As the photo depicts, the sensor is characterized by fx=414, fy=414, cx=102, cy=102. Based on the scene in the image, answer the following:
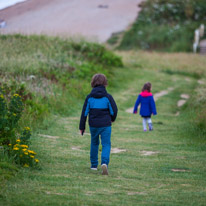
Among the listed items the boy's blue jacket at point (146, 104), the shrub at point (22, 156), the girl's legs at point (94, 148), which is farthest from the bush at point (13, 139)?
the boy's blue jacket at point (146, 104)

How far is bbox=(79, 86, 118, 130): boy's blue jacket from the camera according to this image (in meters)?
6.89

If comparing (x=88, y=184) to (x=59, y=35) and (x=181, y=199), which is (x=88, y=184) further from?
(x=59, y=35)

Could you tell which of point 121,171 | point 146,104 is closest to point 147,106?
point 146,104

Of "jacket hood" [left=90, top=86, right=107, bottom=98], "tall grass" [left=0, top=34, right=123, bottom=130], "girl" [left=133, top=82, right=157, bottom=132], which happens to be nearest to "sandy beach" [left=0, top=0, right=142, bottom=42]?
"tall grass" [left=0, top=34, right=123, bottom=130]

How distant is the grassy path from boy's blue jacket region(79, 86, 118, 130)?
0.85 meters

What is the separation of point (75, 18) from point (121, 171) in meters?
24.7

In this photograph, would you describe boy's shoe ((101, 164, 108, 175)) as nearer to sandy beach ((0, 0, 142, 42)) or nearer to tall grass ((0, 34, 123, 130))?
tall grass ((0, 34, 123, 130))

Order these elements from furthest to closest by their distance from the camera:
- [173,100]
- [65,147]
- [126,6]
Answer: [126,6] < [173,100] < [65,147]

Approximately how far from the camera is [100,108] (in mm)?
6910

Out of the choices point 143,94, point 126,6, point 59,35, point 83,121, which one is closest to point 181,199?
point 83,121

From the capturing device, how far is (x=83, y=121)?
7070 mm

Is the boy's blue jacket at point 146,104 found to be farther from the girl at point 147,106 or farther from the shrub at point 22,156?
the shrub at point 22,156

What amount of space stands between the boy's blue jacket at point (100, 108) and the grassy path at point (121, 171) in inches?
33.3

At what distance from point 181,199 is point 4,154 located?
291 centimetres
